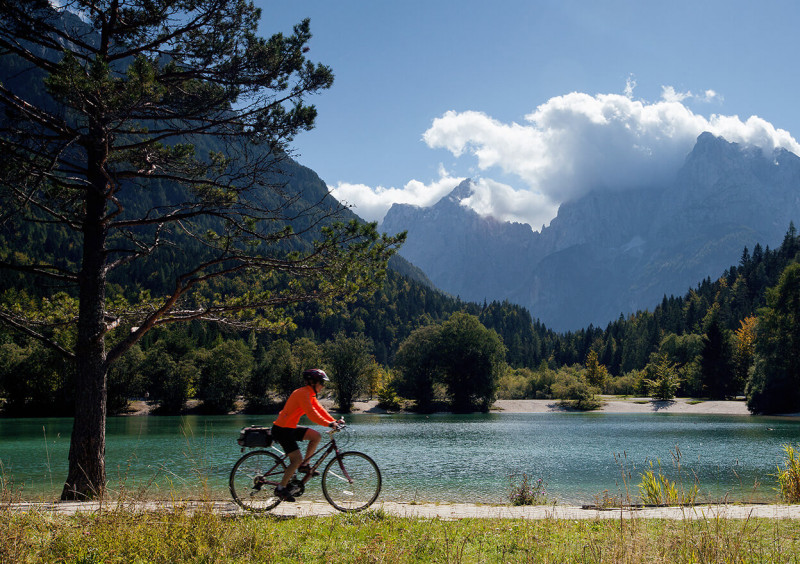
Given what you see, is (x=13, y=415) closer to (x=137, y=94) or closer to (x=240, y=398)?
(x=240, y=398)

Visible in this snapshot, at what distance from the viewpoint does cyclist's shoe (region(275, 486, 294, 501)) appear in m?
8.93

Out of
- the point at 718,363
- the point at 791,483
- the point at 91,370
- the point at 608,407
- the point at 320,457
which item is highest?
the point at 91,370

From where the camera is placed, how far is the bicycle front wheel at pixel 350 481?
912cm

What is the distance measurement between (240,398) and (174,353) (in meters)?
11.8

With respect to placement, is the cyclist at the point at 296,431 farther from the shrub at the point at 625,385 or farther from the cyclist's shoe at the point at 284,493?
the shrub at the point at 625,385

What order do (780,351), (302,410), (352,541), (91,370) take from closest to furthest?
(352,541), (302,410), (91,370), (780,351)

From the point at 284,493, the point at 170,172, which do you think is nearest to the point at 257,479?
the point at 284,493

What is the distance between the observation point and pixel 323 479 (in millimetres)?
9234

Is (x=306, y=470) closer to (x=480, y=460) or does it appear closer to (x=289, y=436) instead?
(x=289, y=436)

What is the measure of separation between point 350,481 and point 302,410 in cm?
147

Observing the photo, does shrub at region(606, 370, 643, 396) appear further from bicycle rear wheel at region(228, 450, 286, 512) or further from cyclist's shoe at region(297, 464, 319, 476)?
bicycle rear wheel at region(228, 450, 286, 512)

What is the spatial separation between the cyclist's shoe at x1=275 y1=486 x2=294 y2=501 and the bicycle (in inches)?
2.1

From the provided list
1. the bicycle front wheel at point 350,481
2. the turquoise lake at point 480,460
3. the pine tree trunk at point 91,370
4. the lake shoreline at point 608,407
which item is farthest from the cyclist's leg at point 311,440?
the lake shoreline at point 608,407

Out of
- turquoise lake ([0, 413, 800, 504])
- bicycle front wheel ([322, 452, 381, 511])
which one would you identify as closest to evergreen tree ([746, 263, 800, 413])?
turquoise lake ([0, 413, 800, 504])
